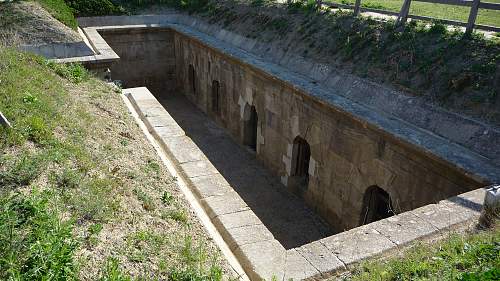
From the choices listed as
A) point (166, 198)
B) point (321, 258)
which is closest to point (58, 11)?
point (166, 198)

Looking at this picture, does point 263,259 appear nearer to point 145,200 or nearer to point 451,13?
point 145,200

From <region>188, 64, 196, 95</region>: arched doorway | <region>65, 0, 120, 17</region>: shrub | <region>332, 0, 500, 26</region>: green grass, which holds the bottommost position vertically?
<region>188, 64, 196, 95</region>: arched doorway

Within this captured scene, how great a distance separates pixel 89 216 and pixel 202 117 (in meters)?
12.8

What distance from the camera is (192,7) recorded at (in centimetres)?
2022

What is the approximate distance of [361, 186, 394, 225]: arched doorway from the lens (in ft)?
30.1

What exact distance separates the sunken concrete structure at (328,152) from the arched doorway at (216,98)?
3.5 inches

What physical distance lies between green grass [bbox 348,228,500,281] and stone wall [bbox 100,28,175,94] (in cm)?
1724

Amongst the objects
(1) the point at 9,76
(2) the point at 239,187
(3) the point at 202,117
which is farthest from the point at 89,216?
(3) the point at 202,117

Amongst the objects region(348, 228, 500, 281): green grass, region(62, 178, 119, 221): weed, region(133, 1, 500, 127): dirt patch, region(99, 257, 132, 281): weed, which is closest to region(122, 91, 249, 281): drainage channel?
region(62, 178, 119, 221): weed

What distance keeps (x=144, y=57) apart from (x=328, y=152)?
12.7 metres

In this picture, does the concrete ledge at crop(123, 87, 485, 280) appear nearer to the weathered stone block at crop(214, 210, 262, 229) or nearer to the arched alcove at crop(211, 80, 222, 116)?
the weathered stone block at crop(214, 210, 262, 229)

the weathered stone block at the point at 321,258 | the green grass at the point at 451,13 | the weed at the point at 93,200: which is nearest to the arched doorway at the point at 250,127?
the green grass at the point at 451,13

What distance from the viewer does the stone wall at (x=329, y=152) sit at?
7719mm

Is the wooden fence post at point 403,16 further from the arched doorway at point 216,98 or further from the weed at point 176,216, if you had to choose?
the weed at point 176,216
